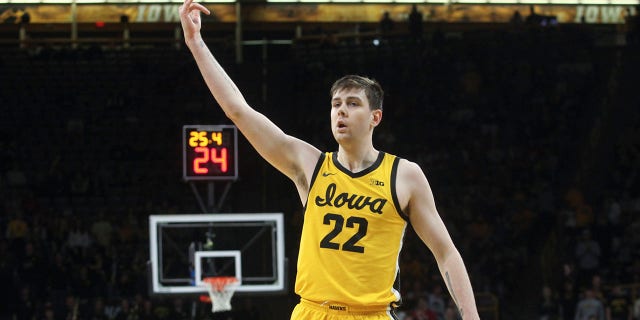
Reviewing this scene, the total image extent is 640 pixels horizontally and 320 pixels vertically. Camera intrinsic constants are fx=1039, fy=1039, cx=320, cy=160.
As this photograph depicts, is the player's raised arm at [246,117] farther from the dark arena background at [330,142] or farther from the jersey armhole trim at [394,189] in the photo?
the dark arena background at [330,142]

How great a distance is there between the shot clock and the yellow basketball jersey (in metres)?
8.93

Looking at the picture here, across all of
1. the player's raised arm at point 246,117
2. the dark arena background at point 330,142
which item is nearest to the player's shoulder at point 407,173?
the player's raised arm at point 246,117

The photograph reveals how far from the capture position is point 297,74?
23.0 m

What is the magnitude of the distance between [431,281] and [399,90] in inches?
231

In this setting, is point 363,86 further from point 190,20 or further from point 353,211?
point 190,20

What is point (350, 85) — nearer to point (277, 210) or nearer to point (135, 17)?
point (277, 210)

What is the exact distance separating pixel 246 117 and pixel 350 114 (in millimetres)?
506

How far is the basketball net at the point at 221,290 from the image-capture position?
538 inches

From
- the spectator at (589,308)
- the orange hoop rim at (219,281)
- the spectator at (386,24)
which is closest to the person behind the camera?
the orange hoop rim at (219,281)

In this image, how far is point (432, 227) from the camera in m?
5.00

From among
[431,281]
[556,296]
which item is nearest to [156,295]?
[431,281]

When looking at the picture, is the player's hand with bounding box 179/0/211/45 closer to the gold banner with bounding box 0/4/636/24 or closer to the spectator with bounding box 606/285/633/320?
the spectator with bounding box 606/285/633/320

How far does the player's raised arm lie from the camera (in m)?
5.00

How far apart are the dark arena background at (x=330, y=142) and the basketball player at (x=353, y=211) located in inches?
470
